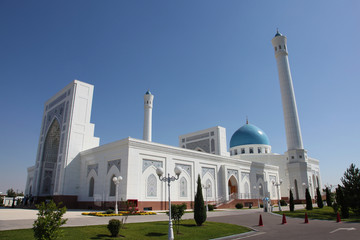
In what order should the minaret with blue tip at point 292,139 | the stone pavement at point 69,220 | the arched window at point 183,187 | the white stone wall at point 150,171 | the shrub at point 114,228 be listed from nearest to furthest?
the shrub at point 114,228 → the stone pavement at point 69,220 → the white stone wall at point 150,171 → the arched window at point 183,187 → the minaret with blue tip at point 292,139

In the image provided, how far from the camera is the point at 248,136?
47.7 meters

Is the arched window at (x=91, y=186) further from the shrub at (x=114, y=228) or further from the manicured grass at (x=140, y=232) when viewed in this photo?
the shrub at (x=114, y=228)

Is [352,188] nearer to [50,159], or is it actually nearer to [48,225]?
[48,225]

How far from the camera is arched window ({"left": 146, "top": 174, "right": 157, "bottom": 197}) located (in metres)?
24.0

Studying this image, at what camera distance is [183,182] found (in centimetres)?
2770

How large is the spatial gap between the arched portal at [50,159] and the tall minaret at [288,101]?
33.0m

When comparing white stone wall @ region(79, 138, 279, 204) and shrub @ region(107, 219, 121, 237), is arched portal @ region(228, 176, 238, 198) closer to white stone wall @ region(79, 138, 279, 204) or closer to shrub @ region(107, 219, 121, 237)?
white stone wall @ region(79, 138, 279, 204)

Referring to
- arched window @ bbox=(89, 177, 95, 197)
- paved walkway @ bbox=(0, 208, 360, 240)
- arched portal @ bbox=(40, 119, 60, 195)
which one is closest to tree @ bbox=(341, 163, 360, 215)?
paved walkway @ bbox=(0, 208, 360, 240)

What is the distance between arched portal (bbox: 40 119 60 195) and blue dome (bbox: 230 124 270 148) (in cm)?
3033

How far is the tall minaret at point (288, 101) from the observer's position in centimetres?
3984

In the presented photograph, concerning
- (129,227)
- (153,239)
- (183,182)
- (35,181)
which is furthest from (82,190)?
(153,239)

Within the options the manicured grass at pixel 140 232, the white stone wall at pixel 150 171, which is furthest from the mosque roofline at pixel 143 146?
the manicured grass at pixel 140 232

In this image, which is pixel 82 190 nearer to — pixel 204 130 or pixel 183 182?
pixel 183 182

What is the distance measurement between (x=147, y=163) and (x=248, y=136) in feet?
91.7
